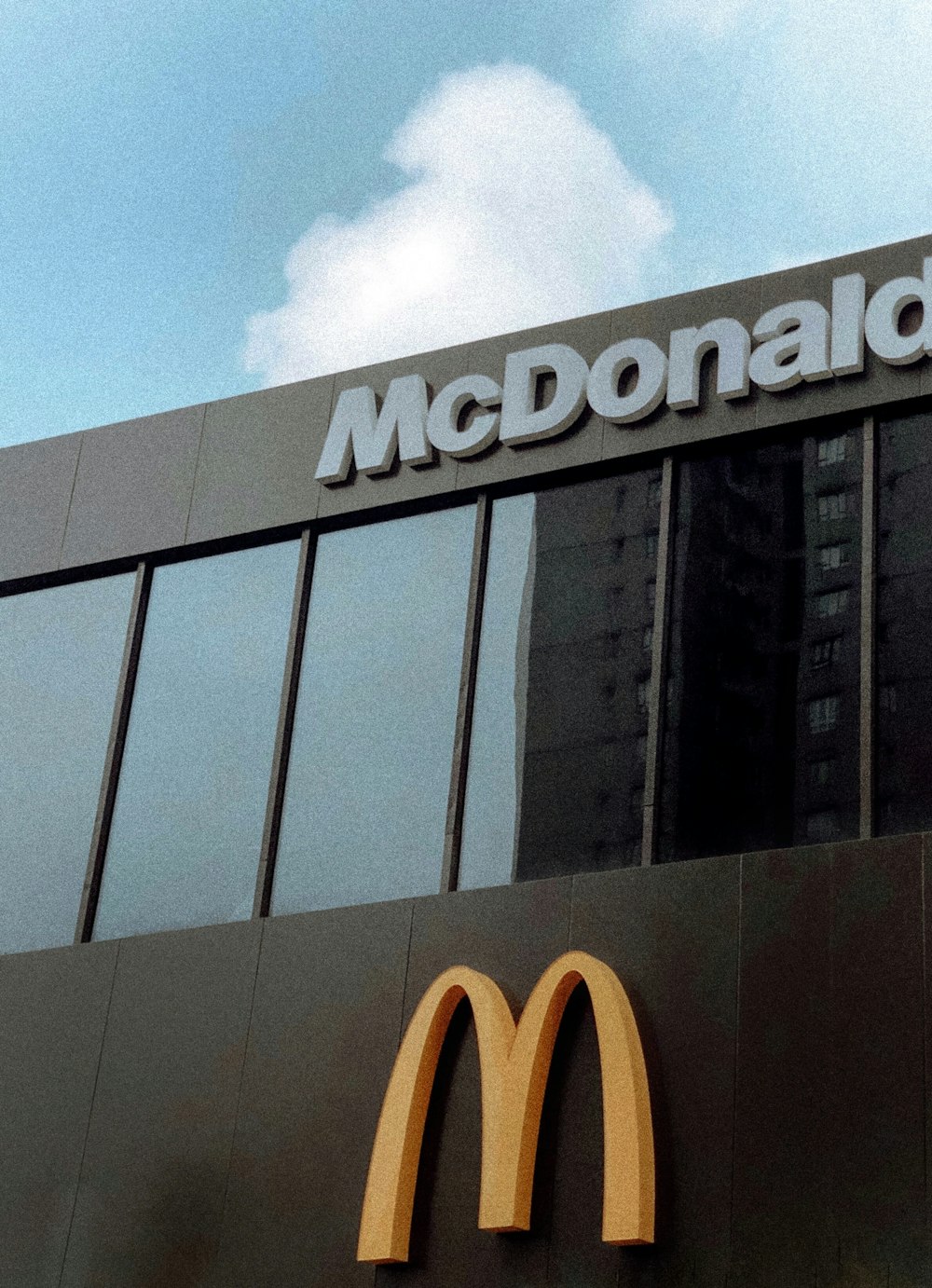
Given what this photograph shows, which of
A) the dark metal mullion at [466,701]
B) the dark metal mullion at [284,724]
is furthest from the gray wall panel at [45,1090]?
the dark metal mullion at [466,701]

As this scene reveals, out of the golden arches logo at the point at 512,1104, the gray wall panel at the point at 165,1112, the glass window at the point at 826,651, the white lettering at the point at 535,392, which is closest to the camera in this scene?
the golden arches logo at the point at 512,1104

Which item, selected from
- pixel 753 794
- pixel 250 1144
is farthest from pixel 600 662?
pixel 250 1144

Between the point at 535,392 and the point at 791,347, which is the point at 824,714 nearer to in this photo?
the point at 791,347

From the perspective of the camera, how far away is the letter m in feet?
44.8

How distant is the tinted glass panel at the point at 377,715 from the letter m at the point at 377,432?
19.2 inches

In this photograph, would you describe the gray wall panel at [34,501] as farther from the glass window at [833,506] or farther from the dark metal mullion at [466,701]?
the glass window at [833,506]

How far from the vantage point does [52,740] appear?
1455 centimetres

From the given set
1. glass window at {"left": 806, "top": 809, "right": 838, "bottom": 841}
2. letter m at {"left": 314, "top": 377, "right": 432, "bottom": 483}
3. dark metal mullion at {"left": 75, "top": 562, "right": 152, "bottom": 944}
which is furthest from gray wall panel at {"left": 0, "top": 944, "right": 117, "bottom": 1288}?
glass window at {"left": 806, "top": 809, "right": 838, "bottom": 841}

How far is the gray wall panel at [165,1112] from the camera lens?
11.8 meters

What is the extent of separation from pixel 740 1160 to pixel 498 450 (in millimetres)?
5693

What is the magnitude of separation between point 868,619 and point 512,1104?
3.79m

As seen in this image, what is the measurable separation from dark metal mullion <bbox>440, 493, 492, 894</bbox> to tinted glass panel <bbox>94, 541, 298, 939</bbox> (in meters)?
1.66

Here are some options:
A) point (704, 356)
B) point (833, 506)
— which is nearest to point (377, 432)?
point (704, 356)

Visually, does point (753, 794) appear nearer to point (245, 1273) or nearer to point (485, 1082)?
point (485, 1082)
